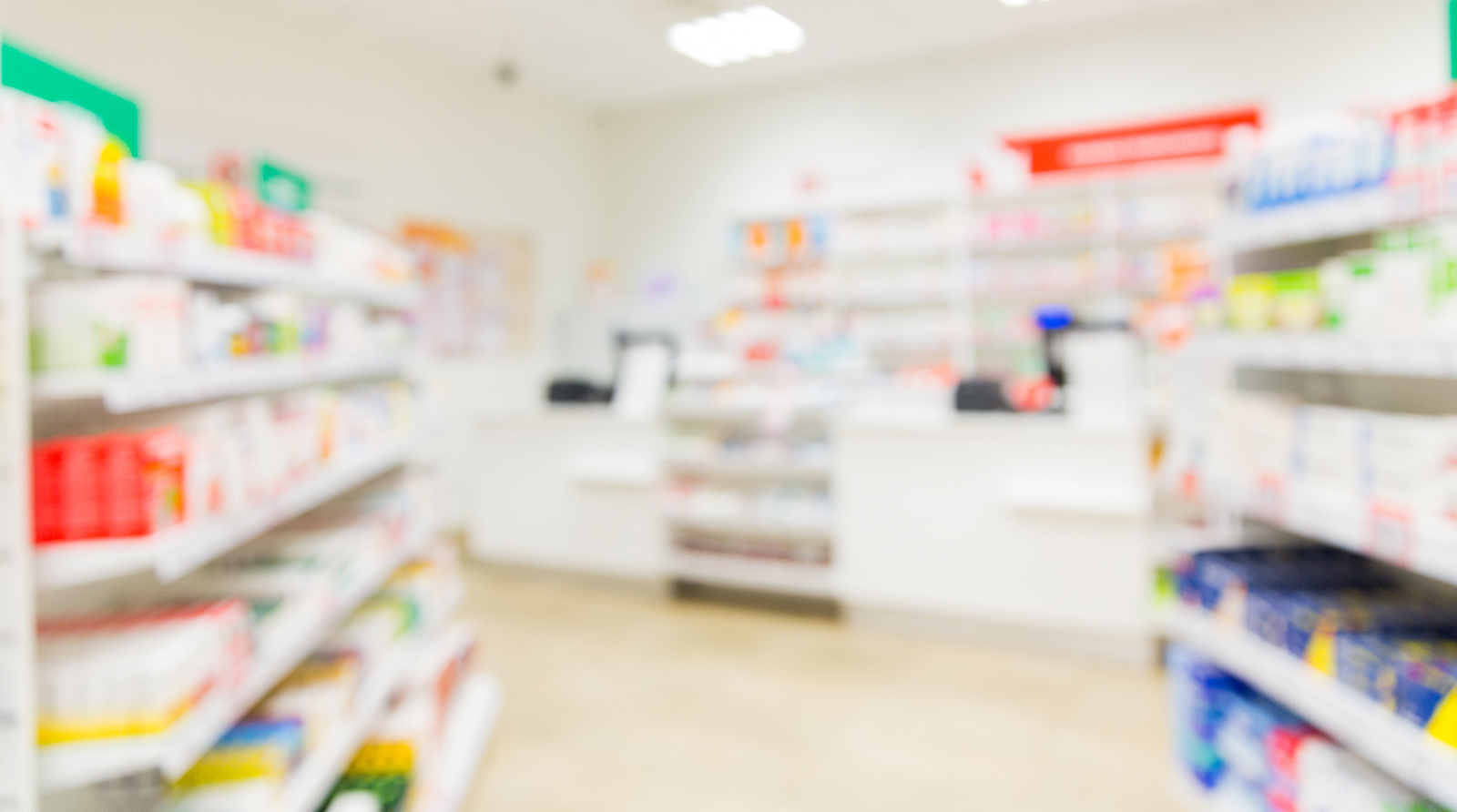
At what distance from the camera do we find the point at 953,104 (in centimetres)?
676

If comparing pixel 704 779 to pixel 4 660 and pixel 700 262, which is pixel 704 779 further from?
pixel 700 262

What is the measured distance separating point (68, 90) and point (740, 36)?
4.23ft

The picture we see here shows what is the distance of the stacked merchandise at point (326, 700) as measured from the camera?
1.77 meters

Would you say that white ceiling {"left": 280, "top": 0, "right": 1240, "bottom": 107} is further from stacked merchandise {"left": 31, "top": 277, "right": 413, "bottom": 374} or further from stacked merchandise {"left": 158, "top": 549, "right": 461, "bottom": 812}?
stacked merchandise {"left": 158, "top": 549, "right": 461, "bottom": 812}

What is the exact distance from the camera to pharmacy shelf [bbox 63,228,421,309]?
1413 millimetres

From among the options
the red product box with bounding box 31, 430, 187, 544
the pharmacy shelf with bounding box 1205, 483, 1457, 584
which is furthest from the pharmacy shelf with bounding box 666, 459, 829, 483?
the red product box with bounding box 31, 430, 187, 544

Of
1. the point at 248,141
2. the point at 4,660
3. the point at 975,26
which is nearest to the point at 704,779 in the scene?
the point at 4,660

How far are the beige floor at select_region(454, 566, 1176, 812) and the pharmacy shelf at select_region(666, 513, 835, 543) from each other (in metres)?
0.43

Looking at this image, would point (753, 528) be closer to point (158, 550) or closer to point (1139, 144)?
point (158, 550)

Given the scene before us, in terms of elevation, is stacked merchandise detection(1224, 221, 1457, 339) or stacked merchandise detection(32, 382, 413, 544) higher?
stacked merchandise detection(1224, 221, 1457, 339)

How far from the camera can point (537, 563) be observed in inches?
201

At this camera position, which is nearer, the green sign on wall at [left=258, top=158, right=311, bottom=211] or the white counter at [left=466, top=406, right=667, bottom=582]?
the green sign on wall at [left=258, top=158, right=311, bottom=211]

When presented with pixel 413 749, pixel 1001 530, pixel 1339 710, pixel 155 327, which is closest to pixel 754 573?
pixel 1001 530

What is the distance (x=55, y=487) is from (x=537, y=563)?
150 inches
